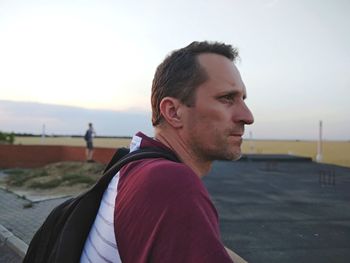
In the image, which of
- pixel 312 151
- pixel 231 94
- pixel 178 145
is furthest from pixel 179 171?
pixel 312 151

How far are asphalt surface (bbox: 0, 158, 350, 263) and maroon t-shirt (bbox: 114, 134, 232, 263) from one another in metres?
4.71

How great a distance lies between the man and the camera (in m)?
0.91

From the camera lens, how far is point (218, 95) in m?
1.31

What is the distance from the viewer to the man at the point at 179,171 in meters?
0.91

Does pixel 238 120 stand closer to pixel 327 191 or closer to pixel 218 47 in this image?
pixel 218 47

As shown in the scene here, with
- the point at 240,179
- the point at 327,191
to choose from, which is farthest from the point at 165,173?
the point at 240,179

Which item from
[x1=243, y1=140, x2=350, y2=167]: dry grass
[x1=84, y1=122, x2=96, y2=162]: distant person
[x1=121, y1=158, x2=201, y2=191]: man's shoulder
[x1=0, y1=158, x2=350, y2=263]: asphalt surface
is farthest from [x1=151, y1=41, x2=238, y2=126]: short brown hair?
[x1=243, y1=140, x2=350, y2=167]: dry grass

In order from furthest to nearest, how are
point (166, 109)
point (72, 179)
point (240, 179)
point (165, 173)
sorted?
point (240, 179), point (72, 179), point (166, 109), point (165, 173)

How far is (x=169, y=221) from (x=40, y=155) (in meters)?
20.2

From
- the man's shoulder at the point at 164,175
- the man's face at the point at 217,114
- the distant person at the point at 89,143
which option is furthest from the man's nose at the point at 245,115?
the distant person at the point at 89,143

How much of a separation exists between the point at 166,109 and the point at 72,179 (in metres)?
12.8

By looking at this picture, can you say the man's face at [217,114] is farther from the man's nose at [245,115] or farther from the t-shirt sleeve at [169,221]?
the t-shirt sleeve at [169,221]

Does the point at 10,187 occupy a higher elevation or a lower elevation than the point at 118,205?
lower

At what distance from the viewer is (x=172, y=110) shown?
135 centimetres
